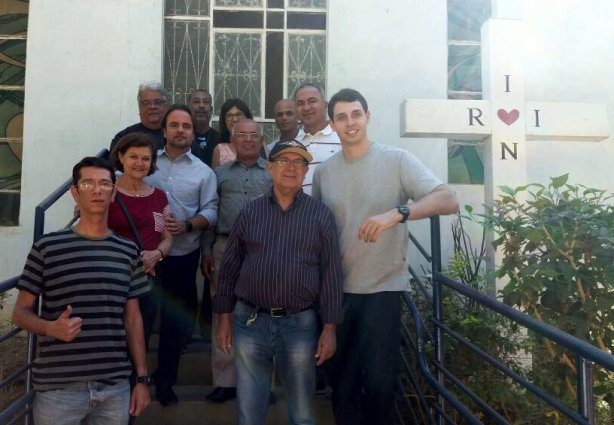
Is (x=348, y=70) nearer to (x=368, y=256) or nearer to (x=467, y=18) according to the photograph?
(x=467, y=18)

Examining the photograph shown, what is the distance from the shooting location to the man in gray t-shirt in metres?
2.96

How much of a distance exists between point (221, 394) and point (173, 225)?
1.11 meters

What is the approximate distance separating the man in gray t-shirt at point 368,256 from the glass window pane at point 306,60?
10.0 feet

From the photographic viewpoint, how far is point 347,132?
3047mm

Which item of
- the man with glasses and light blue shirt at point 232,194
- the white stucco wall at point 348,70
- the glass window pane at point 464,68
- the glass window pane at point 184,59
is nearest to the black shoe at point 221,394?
the man with glasses and light blue shirt at point 232,194

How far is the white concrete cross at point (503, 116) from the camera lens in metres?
4.40

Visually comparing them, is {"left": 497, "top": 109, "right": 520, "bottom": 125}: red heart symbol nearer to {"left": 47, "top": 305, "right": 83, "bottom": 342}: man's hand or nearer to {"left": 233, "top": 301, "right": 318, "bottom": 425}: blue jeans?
{"left": 233, "top": 301, "right": 318, "bottom": 425}: blue jeans

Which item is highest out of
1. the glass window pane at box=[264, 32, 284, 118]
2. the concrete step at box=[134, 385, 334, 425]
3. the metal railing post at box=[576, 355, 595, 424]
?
the glass window pane at box=[264, 32, 284, 118]

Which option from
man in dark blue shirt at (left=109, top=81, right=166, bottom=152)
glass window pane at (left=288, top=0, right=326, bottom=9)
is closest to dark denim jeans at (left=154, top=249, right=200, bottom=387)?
man in dark blue shirt at (left=109, top=81, right=166, bottom=152)

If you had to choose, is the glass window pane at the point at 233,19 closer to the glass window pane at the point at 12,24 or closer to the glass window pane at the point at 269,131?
the glass window pane at the point at 269,131

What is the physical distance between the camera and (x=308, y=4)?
6129mm

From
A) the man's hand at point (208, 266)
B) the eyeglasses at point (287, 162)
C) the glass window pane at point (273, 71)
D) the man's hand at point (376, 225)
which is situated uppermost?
the glass window pane at point (273, 71)

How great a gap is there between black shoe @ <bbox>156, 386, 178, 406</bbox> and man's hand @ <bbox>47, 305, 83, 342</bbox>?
136cm

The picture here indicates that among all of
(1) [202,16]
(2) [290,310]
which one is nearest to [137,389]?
(2) [290,310]
